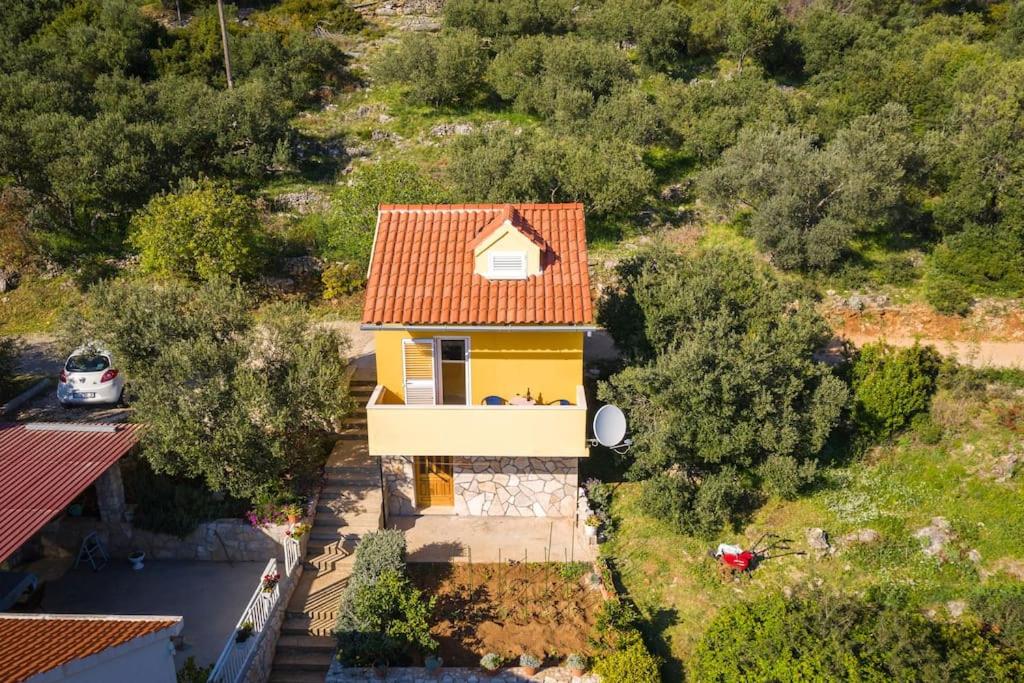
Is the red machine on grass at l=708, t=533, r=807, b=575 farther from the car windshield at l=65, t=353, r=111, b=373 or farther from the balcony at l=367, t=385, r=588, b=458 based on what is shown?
the car windshield at l=65, t=353, r=111, b=373

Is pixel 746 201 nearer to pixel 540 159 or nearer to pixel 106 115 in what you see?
pixel 540 159

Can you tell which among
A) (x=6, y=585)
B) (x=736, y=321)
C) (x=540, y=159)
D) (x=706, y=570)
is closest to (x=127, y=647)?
(x=6, y=585)

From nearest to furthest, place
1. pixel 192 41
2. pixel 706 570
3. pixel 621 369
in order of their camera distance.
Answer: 1. pixel 706 570
2. pixel 621 369
3. pixel 192 41

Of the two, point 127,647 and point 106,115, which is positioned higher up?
point 106,115

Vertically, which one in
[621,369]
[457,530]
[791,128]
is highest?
[791,128]

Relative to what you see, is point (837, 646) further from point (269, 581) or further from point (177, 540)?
point (177, 540)

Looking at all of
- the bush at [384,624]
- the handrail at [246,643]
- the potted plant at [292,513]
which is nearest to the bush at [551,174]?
the potted plant at [292,513]

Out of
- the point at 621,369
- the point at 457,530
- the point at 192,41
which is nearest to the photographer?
the point at 457,530

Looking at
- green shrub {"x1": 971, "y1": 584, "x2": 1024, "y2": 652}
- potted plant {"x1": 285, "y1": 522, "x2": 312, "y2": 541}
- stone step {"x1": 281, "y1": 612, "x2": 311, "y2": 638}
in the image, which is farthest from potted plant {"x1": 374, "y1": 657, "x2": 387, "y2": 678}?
green shrub {"x1": 971, "y1": 584, "x2": 1024, "y2": 652}
